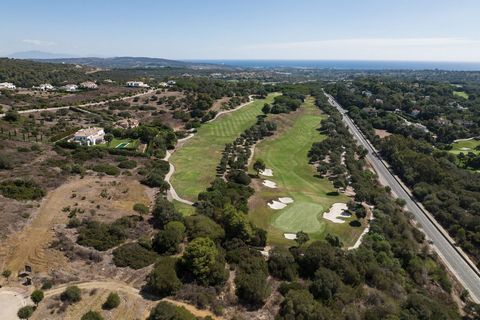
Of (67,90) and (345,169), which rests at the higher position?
(67,90)

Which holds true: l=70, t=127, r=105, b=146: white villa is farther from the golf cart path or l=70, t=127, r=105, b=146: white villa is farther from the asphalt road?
the asphalt road

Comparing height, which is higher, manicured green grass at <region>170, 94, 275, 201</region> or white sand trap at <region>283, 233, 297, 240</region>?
manicured green grass at <region>170, 94, 275, 201</region>

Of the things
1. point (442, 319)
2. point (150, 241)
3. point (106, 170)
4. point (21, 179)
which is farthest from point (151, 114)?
point (442, 319)

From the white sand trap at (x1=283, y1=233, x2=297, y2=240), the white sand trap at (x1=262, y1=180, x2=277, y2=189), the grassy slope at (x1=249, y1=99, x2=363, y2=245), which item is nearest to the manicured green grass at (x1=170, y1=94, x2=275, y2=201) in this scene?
the grassy slope at (x1=249, y1=99, x2=363, y2=245)

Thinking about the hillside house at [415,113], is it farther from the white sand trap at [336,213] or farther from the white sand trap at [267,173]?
the white sand trap at [336,213]

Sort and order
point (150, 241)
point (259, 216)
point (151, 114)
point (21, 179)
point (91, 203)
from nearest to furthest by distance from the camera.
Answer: point (150, 241) → point (91, 203) → point (21, 179) → point (259, 216) → point (151, 114)

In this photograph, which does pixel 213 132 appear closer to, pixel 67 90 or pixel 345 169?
pixel 345 169
